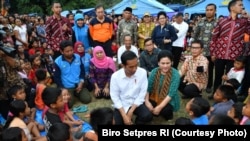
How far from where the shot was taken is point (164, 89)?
13.9 feet

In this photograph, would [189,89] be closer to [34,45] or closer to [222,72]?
[222,72]

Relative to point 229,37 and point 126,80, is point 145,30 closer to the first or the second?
point 229,37

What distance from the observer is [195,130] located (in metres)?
2.55

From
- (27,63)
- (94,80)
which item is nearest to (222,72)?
(94,80)

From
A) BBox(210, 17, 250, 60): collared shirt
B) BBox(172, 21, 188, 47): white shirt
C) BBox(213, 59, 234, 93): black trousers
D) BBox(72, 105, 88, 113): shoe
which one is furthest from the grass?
BBox(172, 21, 188, 47): white shirt

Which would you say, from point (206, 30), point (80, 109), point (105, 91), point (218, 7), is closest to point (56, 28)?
point (105, 91)

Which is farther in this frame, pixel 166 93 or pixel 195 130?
pixel 166 93

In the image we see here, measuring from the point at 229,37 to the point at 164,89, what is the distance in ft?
4.49

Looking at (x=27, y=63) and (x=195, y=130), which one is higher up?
(x=27, y=63)

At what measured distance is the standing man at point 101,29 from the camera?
597 cm

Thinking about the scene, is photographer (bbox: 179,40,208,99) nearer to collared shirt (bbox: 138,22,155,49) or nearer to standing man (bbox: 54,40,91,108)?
standing man (bbox: 54,40,91,108)

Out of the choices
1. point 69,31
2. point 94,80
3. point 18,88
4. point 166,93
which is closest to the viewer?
point 18,88

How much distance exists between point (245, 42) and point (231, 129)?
2649 mm

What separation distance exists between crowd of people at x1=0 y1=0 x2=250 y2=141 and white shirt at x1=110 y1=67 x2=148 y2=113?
0.04 ft
